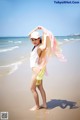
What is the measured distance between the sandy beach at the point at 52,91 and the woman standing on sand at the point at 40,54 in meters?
0.04

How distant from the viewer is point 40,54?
2125 mm

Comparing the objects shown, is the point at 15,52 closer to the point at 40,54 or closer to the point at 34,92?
the point at 40,54

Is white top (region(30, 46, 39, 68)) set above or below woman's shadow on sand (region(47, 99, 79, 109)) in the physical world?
above

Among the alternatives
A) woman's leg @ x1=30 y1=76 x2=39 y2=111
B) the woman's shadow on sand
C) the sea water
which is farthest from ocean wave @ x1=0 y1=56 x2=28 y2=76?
the woman's shadow on sand

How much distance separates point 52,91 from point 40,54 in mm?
318

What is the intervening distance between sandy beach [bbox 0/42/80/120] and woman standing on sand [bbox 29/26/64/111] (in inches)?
1.4

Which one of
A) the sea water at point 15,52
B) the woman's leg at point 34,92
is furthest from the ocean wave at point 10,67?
the woman's leg at point 34,92

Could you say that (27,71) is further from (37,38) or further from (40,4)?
(40,4)

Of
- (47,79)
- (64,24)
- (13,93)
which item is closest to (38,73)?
(47,79)

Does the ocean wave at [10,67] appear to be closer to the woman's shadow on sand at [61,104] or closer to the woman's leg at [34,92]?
the woman's leg at [34,92]

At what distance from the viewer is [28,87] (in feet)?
7.06

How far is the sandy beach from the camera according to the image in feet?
7.04

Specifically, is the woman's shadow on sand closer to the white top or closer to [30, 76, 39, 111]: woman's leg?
[30, 76, 39, 111]: woman's leg

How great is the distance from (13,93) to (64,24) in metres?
0.69
